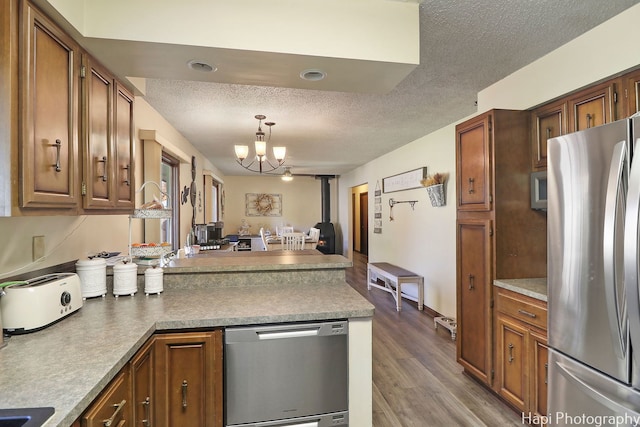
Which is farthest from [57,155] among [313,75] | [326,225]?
[326,225]

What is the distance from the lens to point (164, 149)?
3307 mm

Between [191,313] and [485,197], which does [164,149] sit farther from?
[485,197]

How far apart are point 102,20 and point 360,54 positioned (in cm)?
124

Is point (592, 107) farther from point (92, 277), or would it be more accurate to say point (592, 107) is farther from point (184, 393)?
point (92, 277)

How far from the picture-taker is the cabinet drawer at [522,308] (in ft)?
6.26

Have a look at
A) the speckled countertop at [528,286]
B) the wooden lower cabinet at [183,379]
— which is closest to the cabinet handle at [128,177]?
the wooden lower cabinet at [183,379]

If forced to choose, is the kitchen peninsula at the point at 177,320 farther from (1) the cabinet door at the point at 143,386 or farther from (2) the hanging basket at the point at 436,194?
(2) the hanging basket at the point at 436,194

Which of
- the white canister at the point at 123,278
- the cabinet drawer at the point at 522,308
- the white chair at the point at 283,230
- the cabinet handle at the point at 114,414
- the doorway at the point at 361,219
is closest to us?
the cabinet handle at the point at 114,414

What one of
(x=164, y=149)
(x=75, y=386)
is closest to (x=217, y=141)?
(x=164, y=149)

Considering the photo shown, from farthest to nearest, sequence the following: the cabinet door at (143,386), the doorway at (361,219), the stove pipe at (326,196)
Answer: the doorway at (361,219), the stove pipe at (326,196), the cabinet door at (143,386)

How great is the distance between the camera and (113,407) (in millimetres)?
1043

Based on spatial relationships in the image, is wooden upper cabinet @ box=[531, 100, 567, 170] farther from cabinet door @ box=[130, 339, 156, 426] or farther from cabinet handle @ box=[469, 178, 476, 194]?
cabinet door @ box=[130, 339, 156, 426]

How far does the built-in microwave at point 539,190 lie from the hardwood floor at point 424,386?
1432 millimetres

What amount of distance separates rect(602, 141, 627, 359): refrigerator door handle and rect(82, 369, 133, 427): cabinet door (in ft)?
6.46
